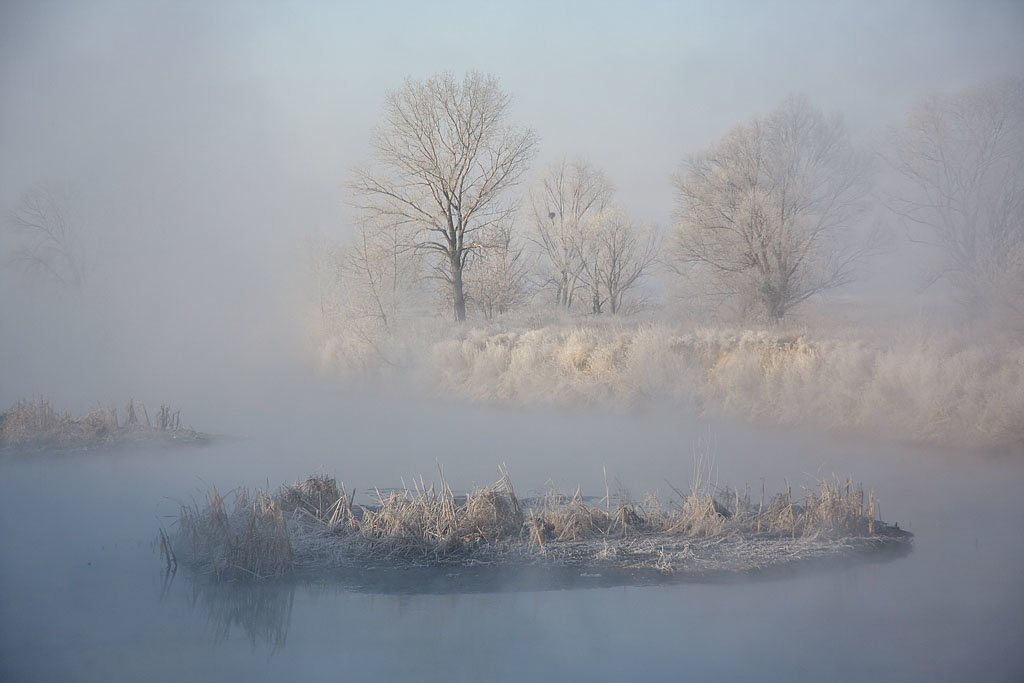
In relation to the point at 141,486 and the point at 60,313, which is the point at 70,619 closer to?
the point at 141,486

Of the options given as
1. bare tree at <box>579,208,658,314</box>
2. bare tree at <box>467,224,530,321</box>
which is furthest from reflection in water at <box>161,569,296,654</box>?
bare tree at <box>579,208,658,314</box>

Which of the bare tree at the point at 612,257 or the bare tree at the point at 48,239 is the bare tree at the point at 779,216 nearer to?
the bare tree at the point at 612,257

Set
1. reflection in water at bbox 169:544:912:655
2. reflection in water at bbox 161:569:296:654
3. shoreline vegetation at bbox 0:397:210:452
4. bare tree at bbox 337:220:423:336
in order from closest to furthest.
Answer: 1. reflection in water at bbox 161:569:296:654
2. reflection in water at bbox 169:544:912:655
3. shoreline vegetation at bbox 0:397:210:452
4. bare tree at bbox 337:220:423:336

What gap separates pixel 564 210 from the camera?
1387 inches

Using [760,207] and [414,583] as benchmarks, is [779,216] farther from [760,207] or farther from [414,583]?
[414,583]

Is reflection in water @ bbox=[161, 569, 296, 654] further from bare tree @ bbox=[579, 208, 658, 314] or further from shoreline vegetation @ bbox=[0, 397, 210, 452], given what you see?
bare tree @ bbox=[579, 208, 658, 314]

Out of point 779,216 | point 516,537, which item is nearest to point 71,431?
point 516,537

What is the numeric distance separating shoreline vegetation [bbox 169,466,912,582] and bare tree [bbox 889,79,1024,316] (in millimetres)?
12912

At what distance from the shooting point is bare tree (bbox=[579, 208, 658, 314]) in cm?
3212

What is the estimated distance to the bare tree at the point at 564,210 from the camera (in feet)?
110

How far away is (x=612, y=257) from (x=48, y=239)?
23.5 metres

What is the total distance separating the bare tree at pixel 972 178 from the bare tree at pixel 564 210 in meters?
16.0

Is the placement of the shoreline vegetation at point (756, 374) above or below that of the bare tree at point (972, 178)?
below

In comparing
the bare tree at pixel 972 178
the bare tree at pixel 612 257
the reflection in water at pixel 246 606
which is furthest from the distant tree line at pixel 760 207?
the reflection in water at pixel 246 606
